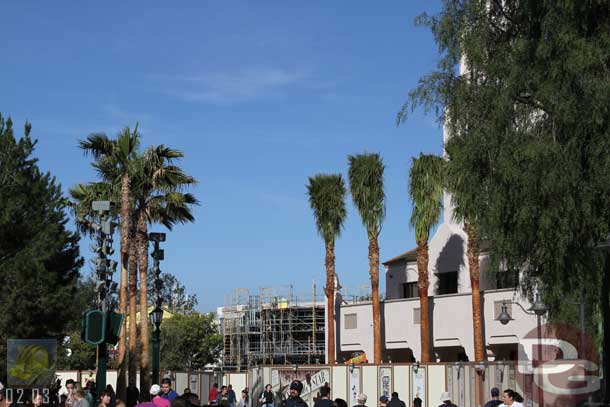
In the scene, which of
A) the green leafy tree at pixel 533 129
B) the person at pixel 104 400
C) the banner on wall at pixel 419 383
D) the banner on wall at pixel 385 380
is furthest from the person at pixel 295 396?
the banner on wall at pixel 385 380

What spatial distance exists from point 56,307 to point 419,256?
1689cm

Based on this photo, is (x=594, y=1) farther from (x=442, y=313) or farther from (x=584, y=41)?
(x=442, y=313)

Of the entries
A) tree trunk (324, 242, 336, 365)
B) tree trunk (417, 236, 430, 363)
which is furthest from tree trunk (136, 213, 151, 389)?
tree trunk (417, 236, 430, 363)

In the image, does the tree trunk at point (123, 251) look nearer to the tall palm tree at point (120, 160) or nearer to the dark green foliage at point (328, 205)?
the tall palm tree at point (120, 160)

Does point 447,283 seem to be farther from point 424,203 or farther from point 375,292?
point 424,203

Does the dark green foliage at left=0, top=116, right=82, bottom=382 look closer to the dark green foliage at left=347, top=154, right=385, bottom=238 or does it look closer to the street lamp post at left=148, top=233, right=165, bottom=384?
the street lamp post at left=148, top=233, right=165, bottom=384

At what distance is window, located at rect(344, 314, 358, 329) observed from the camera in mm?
51469

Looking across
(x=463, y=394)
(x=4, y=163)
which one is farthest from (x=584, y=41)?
(x=4, y=163)

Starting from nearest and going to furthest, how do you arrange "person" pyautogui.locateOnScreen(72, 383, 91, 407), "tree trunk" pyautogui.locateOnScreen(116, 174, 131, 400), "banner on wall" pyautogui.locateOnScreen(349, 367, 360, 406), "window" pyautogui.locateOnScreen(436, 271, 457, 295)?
"person" pyautogui.locateOnScreen(72, 383, 91, 407) → "tree trunk" pyautogui.locateOnScreen(116, 174, 131, 400) → "banner on wall" pyautogui.locateOnScreen(349, 367, 360, 406) → "window" pyautogui.locateOnScreen(436, 271, 457, 295)

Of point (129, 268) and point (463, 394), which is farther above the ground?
point (129, 268)

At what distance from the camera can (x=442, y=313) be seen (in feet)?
151

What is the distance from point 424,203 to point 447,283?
18.0 ft

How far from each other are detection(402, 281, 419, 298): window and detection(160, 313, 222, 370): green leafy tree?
33.8m

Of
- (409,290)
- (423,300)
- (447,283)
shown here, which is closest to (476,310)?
(423,300)
